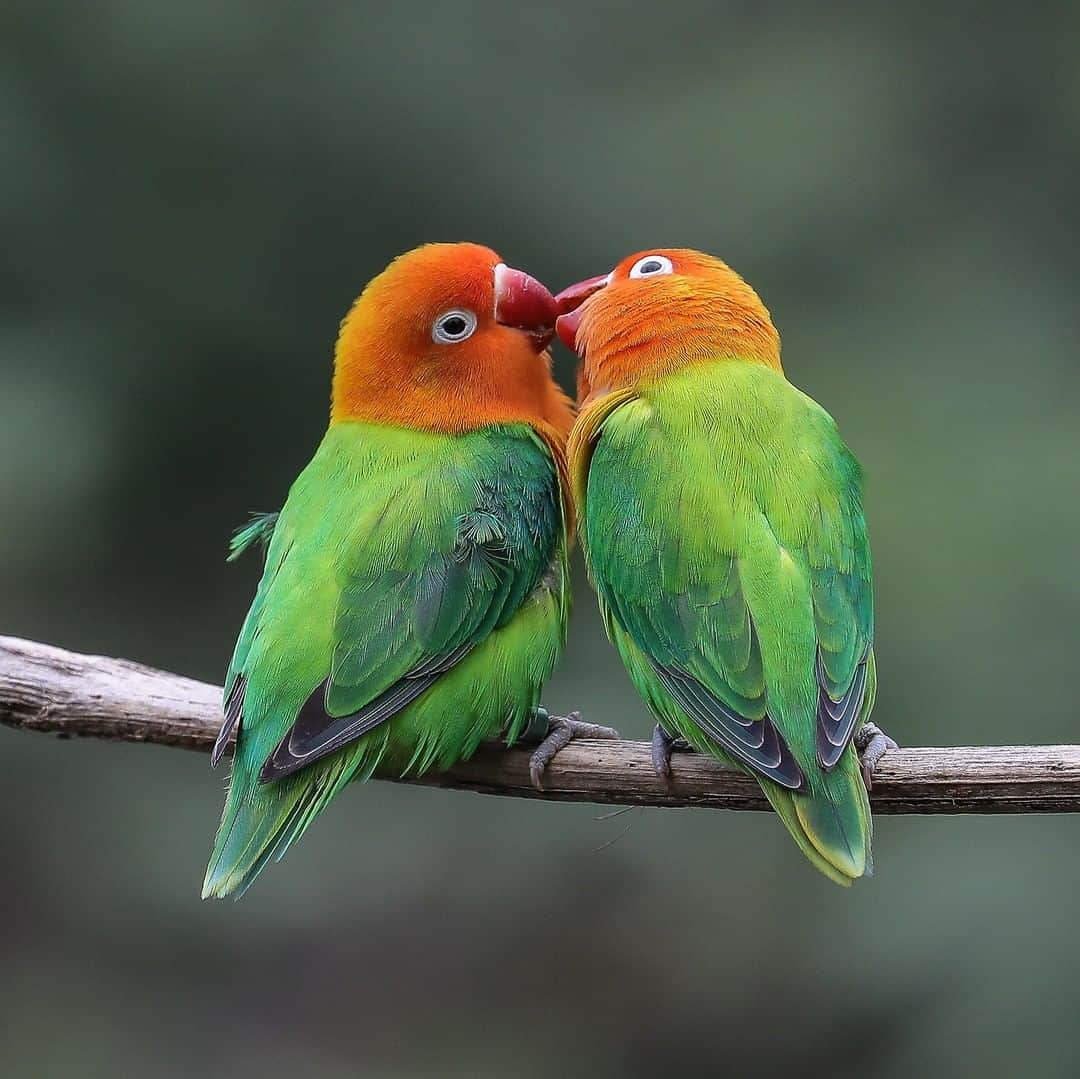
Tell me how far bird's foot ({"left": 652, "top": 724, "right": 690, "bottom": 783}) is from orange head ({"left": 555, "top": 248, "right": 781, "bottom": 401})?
934 millimetres

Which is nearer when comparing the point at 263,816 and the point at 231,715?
the point at 263,816

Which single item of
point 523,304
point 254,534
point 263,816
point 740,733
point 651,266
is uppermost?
point 651,266

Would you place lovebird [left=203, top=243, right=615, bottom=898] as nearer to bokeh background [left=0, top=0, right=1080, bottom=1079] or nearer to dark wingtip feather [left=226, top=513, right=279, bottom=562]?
dark wingtip feather [left=226, top=513, right=279, bottom=562]

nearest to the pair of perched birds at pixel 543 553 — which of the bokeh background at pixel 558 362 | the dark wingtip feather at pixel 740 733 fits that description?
the dark wingtip feather at pixel 740 733

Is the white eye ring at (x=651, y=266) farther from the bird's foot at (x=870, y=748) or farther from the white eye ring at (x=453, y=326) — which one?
the bird's foot at (x=870, y=748)

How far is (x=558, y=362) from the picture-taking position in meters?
5.67

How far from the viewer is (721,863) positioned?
17.4 feet

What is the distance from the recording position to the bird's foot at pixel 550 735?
371 cm

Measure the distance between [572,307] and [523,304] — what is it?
144 mm

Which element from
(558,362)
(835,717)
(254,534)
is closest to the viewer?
(835,717)

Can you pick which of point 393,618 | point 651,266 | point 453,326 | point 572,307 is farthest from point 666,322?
point 393,618

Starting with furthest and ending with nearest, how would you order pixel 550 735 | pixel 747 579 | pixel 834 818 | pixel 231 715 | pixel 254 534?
pixel 254 534, pixel 550 735, pixel 231 715, pixel 747 579, pixel 834 818

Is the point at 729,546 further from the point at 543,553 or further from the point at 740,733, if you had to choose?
the point at 543,553

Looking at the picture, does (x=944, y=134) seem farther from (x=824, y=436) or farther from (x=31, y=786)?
(x=31, y=786)
